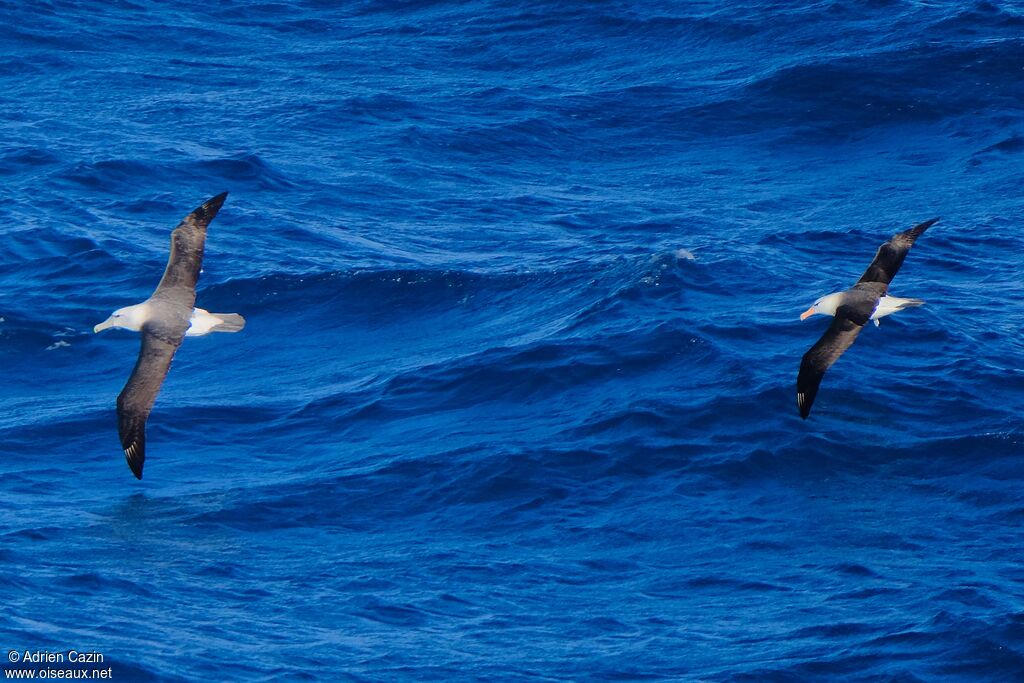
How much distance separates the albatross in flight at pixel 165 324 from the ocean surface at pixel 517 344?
6.01 ft

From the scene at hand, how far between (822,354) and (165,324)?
8.20 m

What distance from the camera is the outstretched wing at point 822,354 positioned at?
24391 mm

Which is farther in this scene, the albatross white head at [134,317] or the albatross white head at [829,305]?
the albatross white head at [829,305]

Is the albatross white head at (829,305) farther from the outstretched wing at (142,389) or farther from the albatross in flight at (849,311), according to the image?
the outstretched wing at (142,389)

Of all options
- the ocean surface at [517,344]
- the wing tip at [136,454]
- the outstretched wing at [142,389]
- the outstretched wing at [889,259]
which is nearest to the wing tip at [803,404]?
the ocean surface at [517,344]

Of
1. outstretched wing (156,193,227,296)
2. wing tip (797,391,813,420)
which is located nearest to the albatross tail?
outstretched wing (156,193,227,296)

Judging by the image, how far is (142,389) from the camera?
75.1ft

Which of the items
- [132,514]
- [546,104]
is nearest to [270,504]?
[132,514]

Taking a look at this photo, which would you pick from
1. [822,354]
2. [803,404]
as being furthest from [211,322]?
[822,354]

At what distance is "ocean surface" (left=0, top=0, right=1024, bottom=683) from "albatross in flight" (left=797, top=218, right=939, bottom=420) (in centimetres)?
152

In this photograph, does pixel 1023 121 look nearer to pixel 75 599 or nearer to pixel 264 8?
pixel 264 8

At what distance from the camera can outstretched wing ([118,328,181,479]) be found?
22875mm

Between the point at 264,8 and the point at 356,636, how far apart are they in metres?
24.9

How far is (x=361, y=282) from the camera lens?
32.5 m
